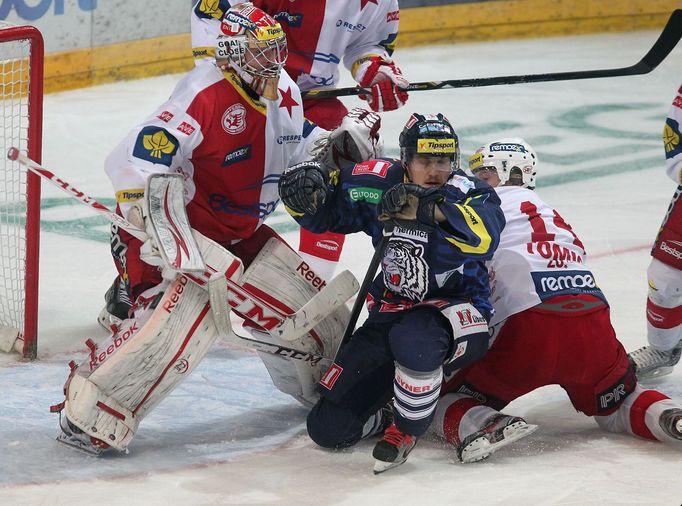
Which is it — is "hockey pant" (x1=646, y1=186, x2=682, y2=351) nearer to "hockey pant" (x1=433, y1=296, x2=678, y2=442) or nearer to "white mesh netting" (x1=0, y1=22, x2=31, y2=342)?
"hockey pant" (x1=433, y1=296, x2=678, y2=442)

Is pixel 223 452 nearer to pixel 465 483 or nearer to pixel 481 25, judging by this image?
pixel 465 483

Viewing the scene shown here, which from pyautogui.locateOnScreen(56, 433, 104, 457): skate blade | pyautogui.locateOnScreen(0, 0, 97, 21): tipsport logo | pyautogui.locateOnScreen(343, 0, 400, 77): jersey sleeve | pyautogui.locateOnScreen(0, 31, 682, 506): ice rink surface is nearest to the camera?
pyautogui.locateOnScreen(0, 31, 682, 506): ice rink surface

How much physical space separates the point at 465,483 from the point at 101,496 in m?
0.77

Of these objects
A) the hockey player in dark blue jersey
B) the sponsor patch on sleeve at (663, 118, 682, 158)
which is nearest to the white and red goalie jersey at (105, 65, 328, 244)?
the hockey player in dark blue jersey

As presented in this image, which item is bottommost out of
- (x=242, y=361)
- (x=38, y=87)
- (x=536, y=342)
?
(x=242, y=361)

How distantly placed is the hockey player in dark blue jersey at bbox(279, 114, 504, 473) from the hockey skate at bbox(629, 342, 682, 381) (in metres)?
0.83

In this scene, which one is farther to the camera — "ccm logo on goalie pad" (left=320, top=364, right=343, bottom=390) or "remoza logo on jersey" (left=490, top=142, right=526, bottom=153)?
"remoza logo on jersey" (left=490, top=142, right=526, bottom=153)

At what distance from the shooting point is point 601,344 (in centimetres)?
302

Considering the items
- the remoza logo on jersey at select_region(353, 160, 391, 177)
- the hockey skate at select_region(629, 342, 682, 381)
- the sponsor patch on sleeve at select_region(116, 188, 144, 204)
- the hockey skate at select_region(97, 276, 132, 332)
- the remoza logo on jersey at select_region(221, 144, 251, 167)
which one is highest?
the remoza logo on jersey at select_region(353, 160, 391, 177)

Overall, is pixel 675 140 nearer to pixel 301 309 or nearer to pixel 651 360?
pixel 651 360

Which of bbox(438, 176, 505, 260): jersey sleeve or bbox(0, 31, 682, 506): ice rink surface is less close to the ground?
bbox(438, 176, 505, 260): jersey sleeve

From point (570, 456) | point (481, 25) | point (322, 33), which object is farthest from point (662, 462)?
point (481, 25)

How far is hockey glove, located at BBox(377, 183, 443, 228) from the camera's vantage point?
276 cm

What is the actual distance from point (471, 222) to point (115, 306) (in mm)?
1478
